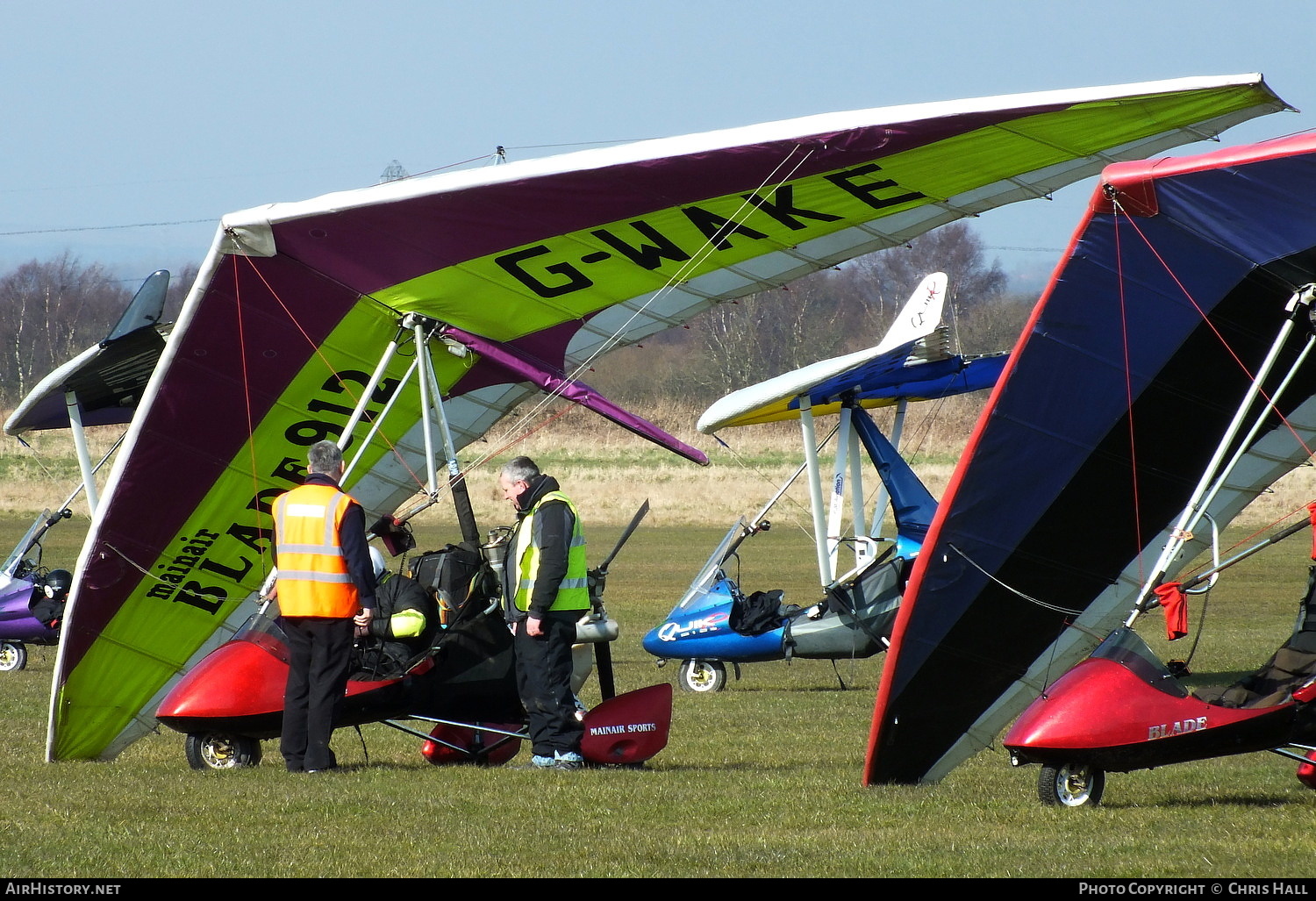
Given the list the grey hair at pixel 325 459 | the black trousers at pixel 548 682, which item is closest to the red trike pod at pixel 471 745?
the black trousers at pixel 548 682

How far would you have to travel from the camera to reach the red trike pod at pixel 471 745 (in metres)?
Answer: 7.65

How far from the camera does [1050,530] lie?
676 centimetres

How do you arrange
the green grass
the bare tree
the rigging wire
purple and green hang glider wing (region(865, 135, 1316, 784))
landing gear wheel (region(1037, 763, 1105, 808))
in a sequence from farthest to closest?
the bare tree, the rigging wire, landing gear wheel (region(1037, 763, 1105, 808)), purple and green hang glider wing (region(865, 135, 1316, 784)), the green grass

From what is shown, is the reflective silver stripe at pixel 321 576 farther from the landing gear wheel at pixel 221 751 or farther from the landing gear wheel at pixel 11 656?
the landing gear wheel at pixel 11 656

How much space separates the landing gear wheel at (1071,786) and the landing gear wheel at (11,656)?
10.4 m

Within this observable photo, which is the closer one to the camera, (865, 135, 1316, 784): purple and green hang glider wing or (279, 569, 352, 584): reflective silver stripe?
(865, 135, 1316, 784): purple and green hang glider wing

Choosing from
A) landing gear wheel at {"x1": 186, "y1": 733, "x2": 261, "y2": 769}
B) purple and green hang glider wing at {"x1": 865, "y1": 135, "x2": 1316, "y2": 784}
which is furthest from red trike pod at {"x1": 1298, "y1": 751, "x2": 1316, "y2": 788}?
landing gear wheel at {"x1": 186, "y1": 733, "x2": 261, "y2": 769}

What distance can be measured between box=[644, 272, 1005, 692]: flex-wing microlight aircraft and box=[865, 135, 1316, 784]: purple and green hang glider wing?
12.2ft

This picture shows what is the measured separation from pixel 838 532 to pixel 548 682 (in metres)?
4.72

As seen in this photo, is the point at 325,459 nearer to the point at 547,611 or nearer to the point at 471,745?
the point at 547,611

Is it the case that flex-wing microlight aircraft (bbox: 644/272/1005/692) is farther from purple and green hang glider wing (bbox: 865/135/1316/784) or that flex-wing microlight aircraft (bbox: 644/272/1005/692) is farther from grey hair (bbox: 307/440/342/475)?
grey hair (bbox: 307/440/342/475)

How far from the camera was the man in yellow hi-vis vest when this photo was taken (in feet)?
23.3

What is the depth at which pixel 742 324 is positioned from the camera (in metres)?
60.8

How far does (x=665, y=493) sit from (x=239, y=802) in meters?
29.7
